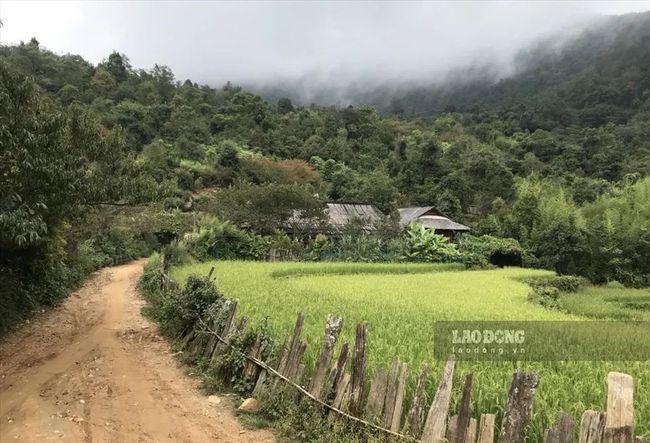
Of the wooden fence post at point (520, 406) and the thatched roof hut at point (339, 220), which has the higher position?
the thatched roof hut at point (339, 220)

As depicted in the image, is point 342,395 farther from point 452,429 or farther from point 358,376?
point 452,429

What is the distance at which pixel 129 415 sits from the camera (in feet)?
19.8

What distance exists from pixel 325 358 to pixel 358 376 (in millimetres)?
563

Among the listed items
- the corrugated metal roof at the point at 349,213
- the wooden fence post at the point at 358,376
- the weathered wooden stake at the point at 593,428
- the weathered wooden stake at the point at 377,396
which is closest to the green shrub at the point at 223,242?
the corrugated metal roof at the point at 349,213

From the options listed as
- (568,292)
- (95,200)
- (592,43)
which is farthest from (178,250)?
(592,43)

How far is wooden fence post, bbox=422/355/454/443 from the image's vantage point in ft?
13.6

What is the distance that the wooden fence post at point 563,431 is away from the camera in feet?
11.0

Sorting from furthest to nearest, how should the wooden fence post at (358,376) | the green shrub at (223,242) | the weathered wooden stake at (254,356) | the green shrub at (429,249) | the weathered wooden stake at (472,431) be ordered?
the green shrub at (429,249), the green shrub at (223,242), the weathered wooden stake at (254,356), the wooden fence post at (358,376), the weathered wooden stake at (472,431)

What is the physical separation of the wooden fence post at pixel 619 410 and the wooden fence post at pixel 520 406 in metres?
0.49

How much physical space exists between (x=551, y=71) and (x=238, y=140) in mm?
77007

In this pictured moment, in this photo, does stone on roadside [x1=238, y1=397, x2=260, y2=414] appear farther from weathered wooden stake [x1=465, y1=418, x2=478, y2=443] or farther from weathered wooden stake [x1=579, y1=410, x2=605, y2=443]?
weathered wooden stake [x1=579, y1=410, x2=605, y2=443]

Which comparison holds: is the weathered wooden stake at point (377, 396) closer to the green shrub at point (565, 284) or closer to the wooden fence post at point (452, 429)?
the wooden fence post at point (452, 429)

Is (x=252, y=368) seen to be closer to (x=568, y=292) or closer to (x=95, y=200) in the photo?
(x=95, y=200)

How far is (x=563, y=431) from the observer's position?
3.37 meters
